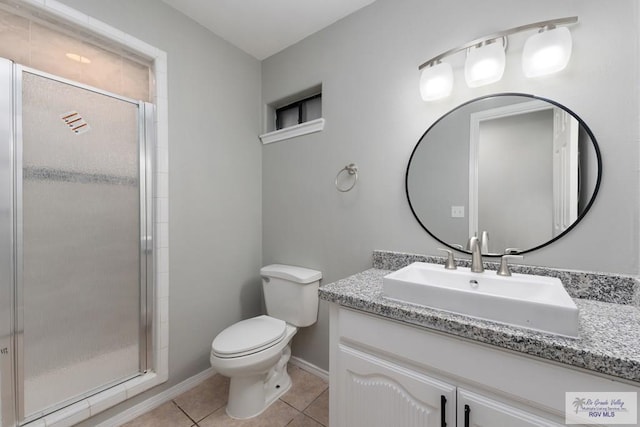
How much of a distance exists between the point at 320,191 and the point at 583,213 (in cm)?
128

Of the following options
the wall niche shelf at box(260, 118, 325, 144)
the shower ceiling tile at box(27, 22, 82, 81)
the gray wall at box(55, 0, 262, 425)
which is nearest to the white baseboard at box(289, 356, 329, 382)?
the gray wall at box(55, 0, 262, 425)

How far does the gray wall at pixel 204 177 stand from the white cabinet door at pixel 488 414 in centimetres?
155

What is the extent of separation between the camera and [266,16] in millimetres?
1638

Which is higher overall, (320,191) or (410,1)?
(410,1)

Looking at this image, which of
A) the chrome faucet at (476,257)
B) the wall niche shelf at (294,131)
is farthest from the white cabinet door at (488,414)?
the wall niche shelf at (294,131)

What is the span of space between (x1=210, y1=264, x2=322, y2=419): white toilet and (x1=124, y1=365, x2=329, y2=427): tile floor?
6 cm

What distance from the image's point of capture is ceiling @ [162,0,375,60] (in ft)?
5.07

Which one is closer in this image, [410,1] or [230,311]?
[410,1]

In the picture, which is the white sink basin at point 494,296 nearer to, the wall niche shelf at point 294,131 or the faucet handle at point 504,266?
the faucet handle at point 504,266

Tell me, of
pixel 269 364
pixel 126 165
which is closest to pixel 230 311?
pixel 269 364

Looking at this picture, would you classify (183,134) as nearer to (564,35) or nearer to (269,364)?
(269,364)

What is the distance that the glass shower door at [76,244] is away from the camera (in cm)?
115

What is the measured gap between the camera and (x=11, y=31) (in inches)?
43.9

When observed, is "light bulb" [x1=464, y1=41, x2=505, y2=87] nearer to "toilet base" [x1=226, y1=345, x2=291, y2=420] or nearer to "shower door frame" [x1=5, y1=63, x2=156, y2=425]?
"shower door frame" [x1=5, y1=63, x2=156, y2=425]
